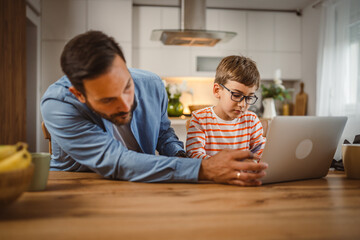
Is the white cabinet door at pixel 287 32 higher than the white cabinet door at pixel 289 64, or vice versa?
the white cabinet door at pixel 287 32

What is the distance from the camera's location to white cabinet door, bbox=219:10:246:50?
14.9 feet

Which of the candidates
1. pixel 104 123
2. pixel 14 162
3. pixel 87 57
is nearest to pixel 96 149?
pixel 104 123

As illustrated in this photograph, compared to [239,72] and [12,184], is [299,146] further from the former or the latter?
[12,184]

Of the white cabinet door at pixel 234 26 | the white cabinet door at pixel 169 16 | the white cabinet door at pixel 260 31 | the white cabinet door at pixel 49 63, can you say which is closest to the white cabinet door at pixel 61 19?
the white cabinet door at pixel 49 63

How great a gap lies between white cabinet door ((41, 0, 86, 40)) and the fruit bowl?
148 inches

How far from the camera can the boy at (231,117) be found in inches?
64.2

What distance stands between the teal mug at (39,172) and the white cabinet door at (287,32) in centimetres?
436

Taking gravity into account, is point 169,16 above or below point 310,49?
above

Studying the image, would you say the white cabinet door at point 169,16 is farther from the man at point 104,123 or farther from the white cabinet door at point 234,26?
the man at point 104,123

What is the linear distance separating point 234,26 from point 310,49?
1.09m

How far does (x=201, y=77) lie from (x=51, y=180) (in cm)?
364

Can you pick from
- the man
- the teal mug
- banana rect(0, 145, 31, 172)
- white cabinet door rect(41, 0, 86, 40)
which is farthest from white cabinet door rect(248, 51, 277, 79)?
banana rect(0, 145, 31, 172)

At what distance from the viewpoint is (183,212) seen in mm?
692

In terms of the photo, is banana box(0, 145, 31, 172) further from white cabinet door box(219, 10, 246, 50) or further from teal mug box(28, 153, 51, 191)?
white cabinet door box(219, 10, 246, 50)
